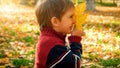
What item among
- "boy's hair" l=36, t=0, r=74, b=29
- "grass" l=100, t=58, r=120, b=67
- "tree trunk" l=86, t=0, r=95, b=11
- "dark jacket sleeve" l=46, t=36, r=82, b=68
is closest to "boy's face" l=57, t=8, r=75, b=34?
"boy's hair" l=36, t=0, r=74, b=29

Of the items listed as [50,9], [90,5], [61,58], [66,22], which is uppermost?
[90,5]

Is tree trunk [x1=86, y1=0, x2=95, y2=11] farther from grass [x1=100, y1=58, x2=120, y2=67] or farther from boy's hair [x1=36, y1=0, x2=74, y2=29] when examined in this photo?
boy's hair [x1=36, y1=0, x2=74, y2=29]

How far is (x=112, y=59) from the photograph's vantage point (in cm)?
703

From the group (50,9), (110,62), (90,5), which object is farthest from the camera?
(90,5)

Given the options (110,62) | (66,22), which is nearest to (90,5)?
(110,62)

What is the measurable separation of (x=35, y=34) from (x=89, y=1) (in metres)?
15.5

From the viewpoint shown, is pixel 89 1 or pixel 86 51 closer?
pixel 86 51

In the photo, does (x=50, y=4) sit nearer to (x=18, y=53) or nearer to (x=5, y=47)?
(x=18, y=53)

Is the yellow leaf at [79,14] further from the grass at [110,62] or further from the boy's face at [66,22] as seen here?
the grass at [110,62]

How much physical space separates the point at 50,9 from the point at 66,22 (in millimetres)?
194

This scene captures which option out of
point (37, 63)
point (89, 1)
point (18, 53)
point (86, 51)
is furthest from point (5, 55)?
point (89, 1)

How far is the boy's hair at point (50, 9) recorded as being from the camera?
318 cm

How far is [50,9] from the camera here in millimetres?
3182

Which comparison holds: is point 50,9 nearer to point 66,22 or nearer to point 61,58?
point 66,22
